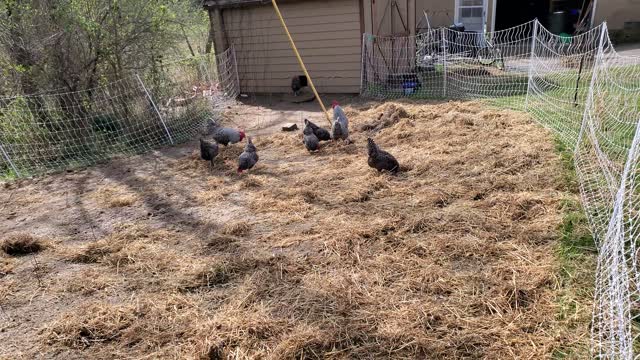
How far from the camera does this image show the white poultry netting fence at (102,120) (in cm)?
664

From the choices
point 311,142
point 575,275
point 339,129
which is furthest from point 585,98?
point 575,275

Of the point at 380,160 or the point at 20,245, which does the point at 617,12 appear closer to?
the point at 380,160

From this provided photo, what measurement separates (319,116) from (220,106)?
8.68 feet

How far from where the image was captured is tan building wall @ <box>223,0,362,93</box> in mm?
9914

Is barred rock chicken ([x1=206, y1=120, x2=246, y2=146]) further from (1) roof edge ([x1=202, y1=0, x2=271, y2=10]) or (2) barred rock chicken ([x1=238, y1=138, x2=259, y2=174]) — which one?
(1) roof edge ([x1=202, y1=0, x2=271, y2=10])

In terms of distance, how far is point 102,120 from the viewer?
757cm

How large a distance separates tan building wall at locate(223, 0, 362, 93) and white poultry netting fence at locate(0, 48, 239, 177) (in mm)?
2223

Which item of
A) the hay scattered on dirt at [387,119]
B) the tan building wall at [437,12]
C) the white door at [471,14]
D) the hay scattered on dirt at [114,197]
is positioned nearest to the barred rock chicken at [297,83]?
the hay scattered on dirt at [387,119]

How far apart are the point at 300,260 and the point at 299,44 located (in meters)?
8.17

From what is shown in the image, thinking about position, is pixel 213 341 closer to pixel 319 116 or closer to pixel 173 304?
pixel 173 304

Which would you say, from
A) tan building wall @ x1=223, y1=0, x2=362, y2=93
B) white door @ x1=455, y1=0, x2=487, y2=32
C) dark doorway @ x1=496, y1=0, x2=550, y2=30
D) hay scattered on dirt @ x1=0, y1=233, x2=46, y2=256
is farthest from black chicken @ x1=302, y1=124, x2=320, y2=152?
dark doorway @ x1=496, y1=0, x2=550, y2=30

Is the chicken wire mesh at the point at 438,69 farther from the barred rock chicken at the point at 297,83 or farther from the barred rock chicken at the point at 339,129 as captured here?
the barred rock chicken at the point at 339,129

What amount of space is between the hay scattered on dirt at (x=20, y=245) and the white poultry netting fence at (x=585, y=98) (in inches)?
184

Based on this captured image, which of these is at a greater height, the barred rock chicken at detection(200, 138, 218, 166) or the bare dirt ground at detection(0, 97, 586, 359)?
the barred rock chicken at detection(200, 138, 218, 166)
